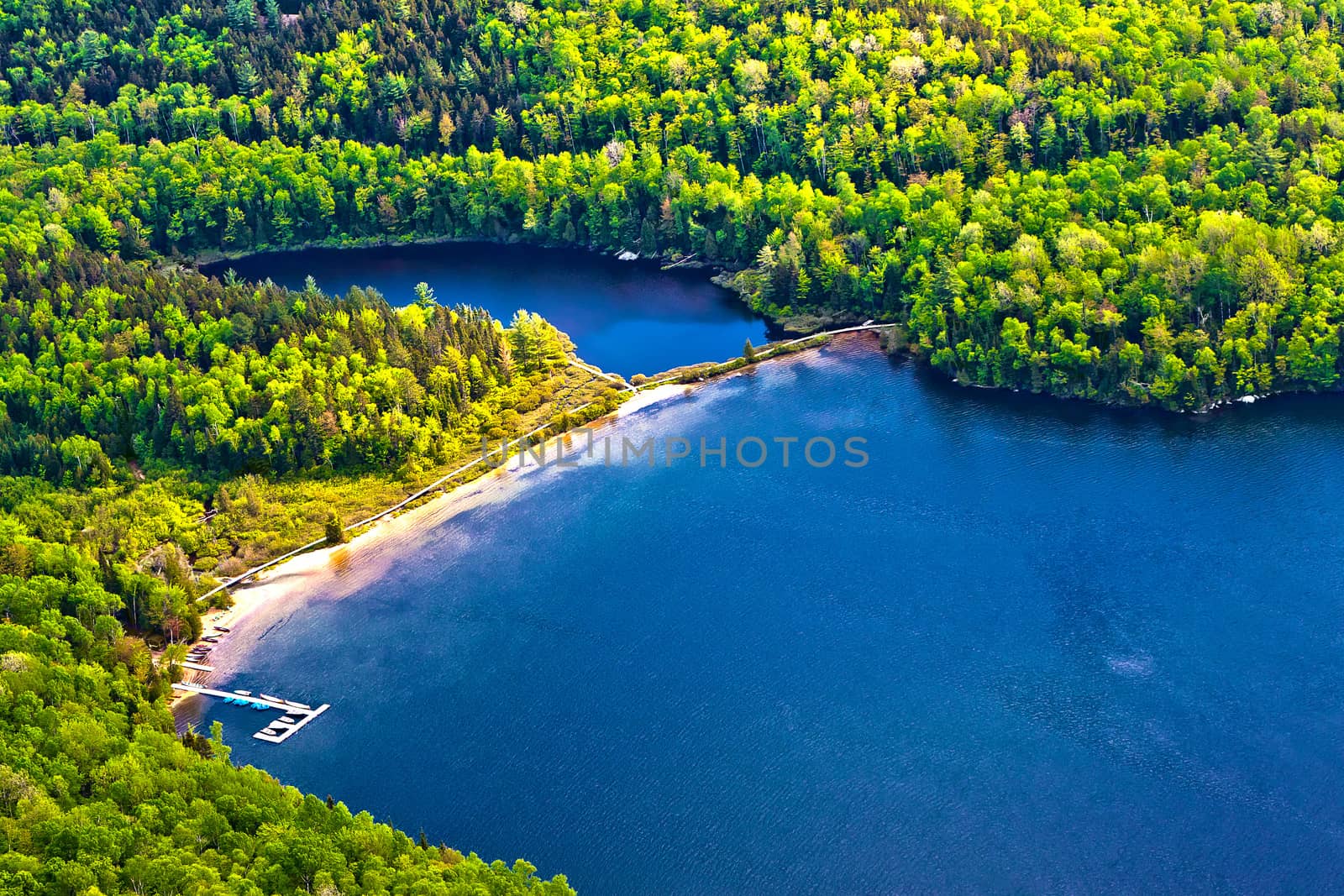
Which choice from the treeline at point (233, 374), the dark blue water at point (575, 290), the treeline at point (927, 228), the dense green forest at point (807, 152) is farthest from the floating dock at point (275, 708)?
the dense green forest at point (807, 152)

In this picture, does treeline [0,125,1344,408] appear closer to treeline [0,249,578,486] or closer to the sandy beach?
treeline [0,249,578,486]

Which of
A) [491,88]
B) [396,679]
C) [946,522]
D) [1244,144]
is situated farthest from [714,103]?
[396,679]

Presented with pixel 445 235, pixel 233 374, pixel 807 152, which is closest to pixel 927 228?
pixel 807 152

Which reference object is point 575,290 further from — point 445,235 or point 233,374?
→ point 233,374

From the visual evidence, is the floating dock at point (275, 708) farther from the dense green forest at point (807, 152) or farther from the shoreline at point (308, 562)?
the dense green forest at point (807, 152)

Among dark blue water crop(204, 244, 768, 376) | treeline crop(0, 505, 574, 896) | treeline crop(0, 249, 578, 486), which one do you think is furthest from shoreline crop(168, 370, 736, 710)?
dark blue water crop(204, 244, 768, 376)
